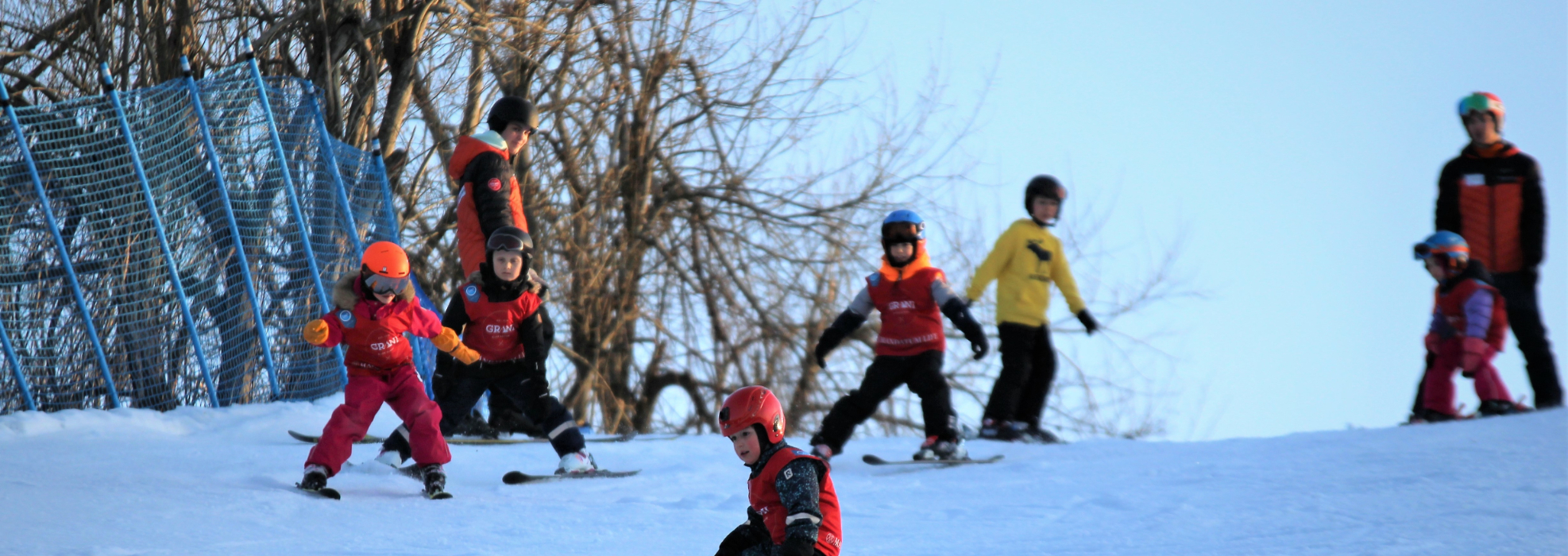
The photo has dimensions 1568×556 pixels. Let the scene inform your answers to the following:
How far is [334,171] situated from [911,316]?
3.77 meters

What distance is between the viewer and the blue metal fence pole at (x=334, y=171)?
7805 mm

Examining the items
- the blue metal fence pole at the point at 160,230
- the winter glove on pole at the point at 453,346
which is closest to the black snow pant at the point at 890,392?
the winter glove on pole at the point at 453,346

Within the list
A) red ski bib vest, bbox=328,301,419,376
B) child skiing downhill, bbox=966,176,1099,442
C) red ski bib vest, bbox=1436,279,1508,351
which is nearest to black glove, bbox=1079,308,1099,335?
child skiing downhill, bbox=966,176,1099,442

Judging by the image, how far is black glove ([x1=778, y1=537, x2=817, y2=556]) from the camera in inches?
120

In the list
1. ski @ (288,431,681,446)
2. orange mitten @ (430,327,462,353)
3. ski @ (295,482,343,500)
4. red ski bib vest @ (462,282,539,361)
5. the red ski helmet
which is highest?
red ski bib vest @ (462,282,539,361)

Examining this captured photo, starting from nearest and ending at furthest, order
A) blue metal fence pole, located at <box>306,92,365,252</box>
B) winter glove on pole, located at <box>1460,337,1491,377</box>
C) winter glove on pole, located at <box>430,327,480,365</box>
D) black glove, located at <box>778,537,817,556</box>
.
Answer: black glove, located at <box>778,537,817,556</box> < winter glove on pole, located at <box>430,327,480,365</box> < winter glove on pole, located at <box>1460,337,1491,377</box> < blue metal fence pole, located at <box>306,92,365,252</box>

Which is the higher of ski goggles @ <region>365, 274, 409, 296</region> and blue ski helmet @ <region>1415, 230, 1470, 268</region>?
blue ski helmet @ <region>1415, 230, 1470, 268</region>

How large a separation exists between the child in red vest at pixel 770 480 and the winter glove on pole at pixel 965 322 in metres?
2.99

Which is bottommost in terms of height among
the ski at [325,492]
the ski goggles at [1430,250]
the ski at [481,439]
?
the ski at [325,492]

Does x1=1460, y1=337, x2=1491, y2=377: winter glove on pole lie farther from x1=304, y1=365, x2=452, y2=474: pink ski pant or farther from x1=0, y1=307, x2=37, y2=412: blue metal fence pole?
x1=0, y1=307, x2=37, y2=412: blue metal fence pole

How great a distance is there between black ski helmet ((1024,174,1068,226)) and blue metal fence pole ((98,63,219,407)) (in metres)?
4.87

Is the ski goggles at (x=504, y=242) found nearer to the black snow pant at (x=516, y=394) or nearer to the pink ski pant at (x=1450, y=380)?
the black snow pant at (x=516, y=394)

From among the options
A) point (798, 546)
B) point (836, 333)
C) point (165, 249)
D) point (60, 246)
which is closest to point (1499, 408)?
point (836, 333)

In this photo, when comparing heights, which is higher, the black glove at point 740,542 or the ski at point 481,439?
the ski at point 481,439
